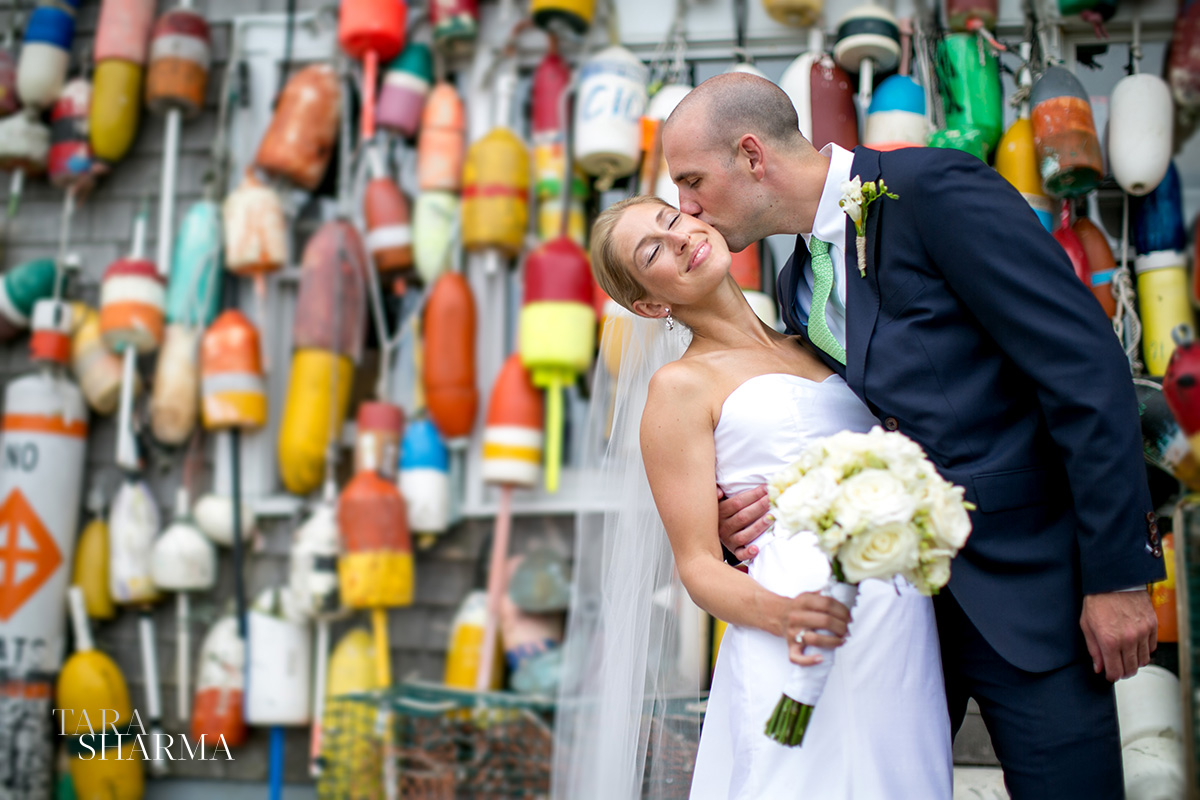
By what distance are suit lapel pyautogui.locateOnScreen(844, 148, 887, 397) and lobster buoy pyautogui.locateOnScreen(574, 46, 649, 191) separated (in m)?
2.05

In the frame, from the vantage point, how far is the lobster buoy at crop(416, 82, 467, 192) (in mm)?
4035

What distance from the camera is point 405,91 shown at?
4090 millimetres

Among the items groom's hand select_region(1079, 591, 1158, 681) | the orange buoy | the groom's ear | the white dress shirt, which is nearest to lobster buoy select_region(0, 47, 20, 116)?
the orange buoy

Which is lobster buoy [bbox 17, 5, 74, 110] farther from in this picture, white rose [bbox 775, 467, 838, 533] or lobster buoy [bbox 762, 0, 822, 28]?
white rose [bbox 775, 467, 838, 533]

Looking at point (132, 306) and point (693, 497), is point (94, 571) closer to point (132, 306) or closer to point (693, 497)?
point (132, 306)

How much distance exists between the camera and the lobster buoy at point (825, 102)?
10.7 feet

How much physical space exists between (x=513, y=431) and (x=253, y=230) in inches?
54.8

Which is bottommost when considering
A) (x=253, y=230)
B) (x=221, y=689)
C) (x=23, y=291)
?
(x=221, y=689)

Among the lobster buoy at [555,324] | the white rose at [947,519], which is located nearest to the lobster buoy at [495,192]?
the lobster buoy at [555,324]

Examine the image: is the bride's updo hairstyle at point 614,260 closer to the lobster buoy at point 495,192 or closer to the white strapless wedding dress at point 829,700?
the white strapless wedding dress at point 829,700

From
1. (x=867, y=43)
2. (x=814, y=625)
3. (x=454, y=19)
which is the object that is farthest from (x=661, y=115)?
(x=814, y=625)

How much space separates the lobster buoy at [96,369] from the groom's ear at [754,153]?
3.16 metres

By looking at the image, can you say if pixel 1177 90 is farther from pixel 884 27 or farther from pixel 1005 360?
pixel 1005 360

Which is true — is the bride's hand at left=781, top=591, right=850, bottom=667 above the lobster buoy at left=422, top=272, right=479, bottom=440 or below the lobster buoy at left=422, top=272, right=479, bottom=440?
below
